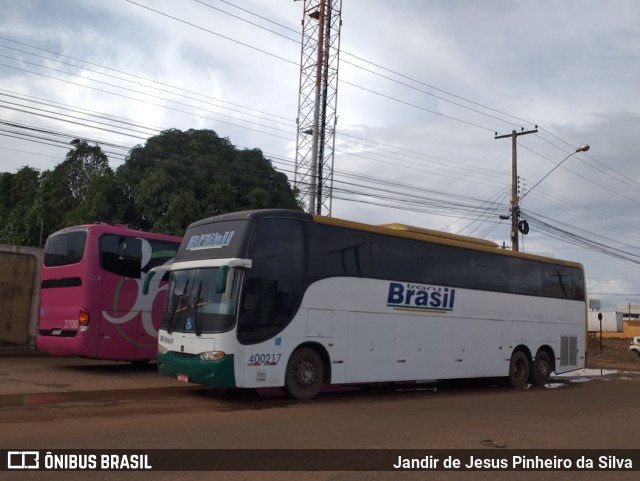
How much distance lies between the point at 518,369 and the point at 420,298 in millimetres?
5053

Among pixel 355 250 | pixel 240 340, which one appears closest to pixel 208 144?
pixel 355 250

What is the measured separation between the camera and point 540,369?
731 inches

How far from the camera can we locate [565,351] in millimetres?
19531

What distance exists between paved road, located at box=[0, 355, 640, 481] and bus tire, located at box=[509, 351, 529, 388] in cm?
191

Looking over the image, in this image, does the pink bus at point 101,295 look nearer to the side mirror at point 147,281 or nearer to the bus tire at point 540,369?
the side mirror at point 147,281

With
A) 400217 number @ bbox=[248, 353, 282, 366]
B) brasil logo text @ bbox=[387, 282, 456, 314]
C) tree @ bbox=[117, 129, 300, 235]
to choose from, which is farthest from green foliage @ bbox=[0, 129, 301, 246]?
400217 number @ bbox=[248, 353, 282, 366]

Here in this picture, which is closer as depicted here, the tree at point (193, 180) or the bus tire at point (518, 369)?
the bus tire at point (518, 369)

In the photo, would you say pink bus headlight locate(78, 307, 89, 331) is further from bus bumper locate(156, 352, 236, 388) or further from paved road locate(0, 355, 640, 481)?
bus bumper locate(156, 352, 236, 388)

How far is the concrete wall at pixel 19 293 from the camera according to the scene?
61.3 feet

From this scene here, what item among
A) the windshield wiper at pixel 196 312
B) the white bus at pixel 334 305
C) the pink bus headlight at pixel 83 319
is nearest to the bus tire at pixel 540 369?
the white bus at pixel 334 305

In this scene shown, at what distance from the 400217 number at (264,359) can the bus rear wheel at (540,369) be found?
372 inches

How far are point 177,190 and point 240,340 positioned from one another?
579 inches

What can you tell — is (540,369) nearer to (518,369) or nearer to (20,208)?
(518,369)

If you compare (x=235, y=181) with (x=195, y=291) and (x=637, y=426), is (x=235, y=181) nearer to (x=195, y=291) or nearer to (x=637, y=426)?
(x=195, y=291)
